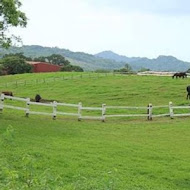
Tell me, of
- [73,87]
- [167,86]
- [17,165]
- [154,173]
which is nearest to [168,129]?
[154,173]

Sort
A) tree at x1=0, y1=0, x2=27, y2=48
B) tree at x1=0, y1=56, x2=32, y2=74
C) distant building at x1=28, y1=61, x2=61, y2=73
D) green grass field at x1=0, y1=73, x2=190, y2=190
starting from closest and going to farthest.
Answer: green grass field at x1=0, y1=73, x2=190, y2=190 < tree at x1=0, y1=0, x2=27, y2=48 < tree at x1=0, y1=56, x2=32, y2=74 < distant building at x1=28, y1=61, x2=61, y2=73

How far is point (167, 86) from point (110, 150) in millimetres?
30432

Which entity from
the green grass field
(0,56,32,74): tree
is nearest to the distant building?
(0,56,32,74): tree

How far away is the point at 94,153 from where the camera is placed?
1370cm

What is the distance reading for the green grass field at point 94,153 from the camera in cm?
683

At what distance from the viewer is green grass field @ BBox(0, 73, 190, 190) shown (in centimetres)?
683

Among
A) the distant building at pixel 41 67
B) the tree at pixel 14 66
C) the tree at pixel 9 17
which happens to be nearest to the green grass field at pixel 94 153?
the tree at pixel 9 17

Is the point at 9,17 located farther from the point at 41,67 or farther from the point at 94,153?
the point at 41,67

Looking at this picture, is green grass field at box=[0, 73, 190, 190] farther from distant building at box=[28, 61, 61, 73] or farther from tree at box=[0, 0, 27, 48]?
distant building at box=[28, 61, 61, 73]

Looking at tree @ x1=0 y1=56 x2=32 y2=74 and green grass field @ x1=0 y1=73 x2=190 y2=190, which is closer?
green grass field @ x1=0 y1=73 x2=190 y2=190

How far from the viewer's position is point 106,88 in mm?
45312

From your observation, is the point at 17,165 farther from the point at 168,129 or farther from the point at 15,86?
the point at 15,86

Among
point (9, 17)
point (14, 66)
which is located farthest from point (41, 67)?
point (9, 17)

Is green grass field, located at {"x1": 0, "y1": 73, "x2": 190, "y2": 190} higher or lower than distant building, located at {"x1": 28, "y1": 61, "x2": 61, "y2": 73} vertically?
lower
